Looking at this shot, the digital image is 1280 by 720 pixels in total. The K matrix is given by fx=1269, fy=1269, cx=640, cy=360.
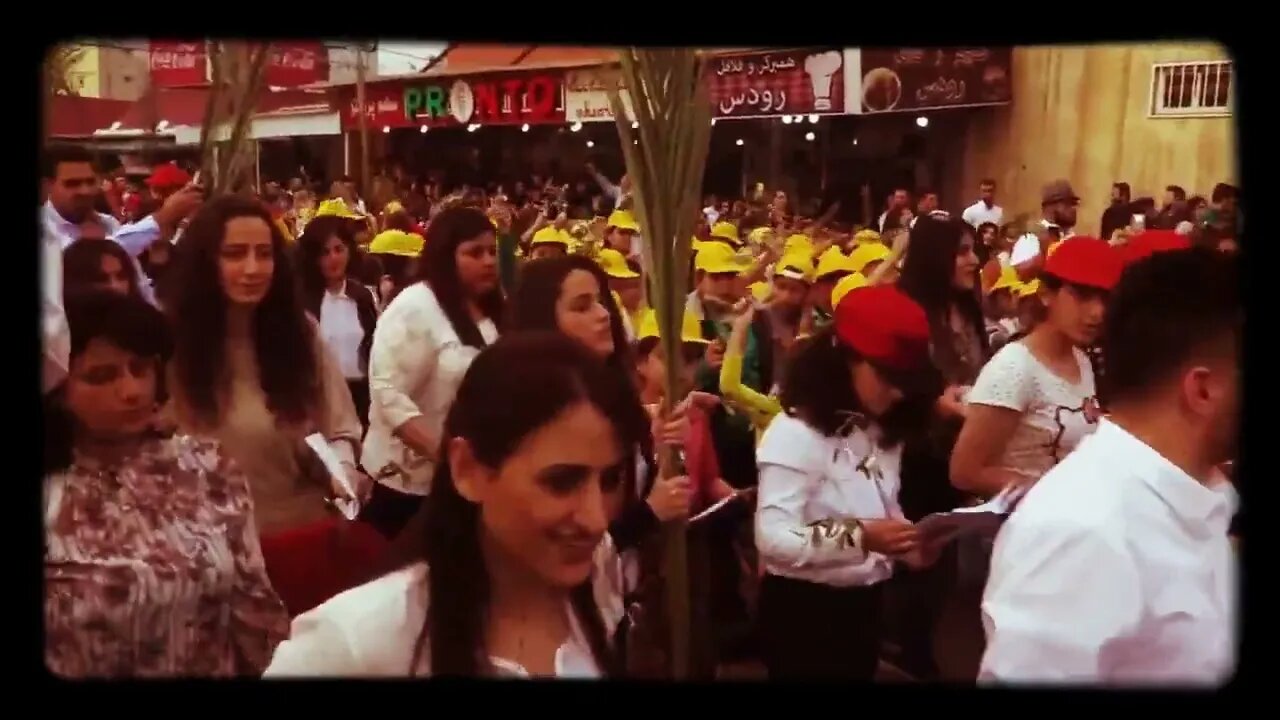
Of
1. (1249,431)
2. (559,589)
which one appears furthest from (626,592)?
(1249,431)

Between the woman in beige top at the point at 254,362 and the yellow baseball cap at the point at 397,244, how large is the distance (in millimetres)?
107

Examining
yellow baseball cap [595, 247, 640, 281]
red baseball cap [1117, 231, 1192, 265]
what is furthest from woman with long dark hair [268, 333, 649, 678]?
red baseball cap [1117, 231, 1192, 265]

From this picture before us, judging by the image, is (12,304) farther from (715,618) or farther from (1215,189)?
(1215,189)

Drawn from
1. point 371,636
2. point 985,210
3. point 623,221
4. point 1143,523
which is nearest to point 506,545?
point 371,636

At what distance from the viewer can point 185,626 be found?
1384mm

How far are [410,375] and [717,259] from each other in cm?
38

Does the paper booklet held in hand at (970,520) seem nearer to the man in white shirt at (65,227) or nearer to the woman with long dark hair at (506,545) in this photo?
the woman with long dark hair at (506,545)

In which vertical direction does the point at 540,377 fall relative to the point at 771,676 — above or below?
above

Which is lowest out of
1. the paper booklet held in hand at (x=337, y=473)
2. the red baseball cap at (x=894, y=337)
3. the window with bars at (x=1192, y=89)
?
the paper booklet held in hand at (x=337, y=473)

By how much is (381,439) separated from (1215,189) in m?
0.96

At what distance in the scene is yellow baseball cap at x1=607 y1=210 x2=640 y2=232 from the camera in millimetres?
1390

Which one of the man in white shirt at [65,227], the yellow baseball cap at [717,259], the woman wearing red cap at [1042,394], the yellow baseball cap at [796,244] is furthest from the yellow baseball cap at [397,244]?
the woman wearing red cap at [1042,394]

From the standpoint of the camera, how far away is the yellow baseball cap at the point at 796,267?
5.22 feet

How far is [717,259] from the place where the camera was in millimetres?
1477
